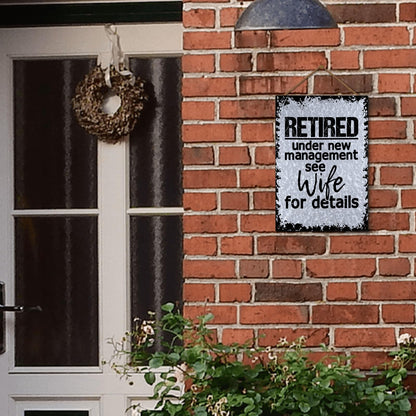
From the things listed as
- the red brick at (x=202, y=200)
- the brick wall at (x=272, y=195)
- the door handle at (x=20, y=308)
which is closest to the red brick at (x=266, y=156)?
the brick wall at (x=272, y=195)

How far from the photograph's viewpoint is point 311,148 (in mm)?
4082

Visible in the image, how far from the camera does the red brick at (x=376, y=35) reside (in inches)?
160

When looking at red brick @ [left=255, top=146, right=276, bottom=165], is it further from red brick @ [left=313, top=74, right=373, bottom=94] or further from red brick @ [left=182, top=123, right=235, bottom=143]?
red brick @ [left=313, top=74, right=373, bottom=94]

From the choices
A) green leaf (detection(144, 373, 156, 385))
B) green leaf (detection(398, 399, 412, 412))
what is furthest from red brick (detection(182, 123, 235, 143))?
→ green leaf (detection(398, 399, 412, 412))

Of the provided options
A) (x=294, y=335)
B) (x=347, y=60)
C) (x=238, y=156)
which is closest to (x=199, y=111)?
(x=238, y=156)

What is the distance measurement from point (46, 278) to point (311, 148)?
52.1 inches

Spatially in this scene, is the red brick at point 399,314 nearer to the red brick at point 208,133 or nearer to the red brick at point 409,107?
the red brick at point 409,107

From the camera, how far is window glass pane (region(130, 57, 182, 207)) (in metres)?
4.68

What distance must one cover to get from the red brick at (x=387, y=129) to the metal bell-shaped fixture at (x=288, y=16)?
0.52m

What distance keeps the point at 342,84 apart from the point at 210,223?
69cm

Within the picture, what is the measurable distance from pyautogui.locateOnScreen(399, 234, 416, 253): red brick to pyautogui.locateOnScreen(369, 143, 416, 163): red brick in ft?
0.89

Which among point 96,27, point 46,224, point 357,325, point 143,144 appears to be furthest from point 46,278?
point 357,325

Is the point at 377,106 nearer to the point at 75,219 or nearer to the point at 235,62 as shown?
the point at 235,62

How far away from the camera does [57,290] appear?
15.4ft
